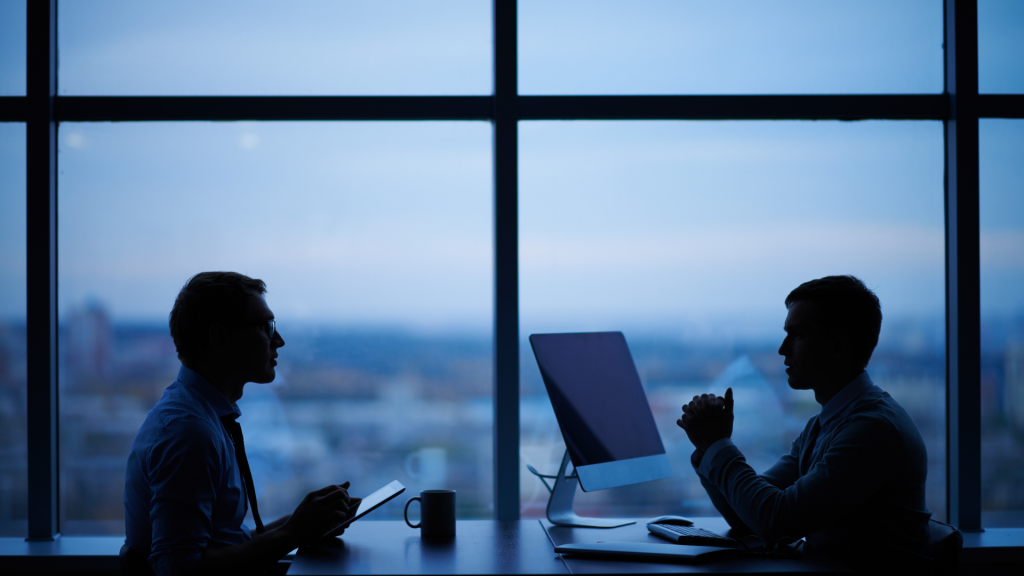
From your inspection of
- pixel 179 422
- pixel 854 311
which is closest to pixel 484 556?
pixel 179 422

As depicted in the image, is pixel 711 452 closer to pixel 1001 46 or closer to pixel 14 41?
pixel 1001 46

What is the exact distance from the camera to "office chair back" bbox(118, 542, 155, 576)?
157 cm

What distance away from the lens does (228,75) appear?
2824 millimetres

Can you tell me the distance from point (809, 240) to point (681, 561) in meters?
1.77

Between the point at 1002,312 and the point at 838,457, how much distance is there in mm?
1841

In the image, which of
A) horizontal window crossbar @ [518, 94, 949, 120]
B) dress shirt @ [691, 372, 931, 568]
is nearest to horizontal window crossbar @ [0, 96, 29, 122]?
horizontal window crossbar @ [518, 94, 949, 120]

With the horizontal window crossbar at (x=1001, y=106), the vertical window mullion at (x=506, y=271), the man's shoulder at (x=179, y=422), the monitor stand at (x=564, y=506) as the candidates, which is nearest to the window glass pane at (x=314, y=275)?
the vertical window mullion at (x=506, y=271)

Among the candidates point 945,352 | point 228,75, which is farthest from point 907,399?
point 228,75

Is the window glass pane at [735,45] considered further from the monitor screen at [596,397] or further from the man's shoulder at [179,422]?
the man's shoulder at [179,422]

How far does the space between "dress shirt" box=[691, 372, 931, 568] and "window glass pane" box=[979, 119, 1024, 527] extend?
157 cm

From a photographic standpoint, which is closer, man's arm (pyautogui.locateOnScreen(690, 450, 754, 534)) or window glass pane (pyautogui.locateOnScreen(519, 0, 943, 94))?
man's arm (pyautogui.locateOnScreen(690, 450, 754, 534))

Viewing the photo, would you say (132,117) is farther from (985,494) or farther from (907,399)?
(985,494)

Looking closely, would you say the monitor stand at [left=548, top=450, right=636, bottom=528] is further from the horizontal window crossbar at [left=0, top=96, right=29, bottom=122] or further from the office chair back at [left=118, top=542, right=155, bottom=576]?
the horizontal window crossbar at [left=0, top=96, right=29, bottom=122]

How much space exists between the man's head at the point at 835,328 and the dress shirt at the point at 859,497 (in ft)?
0.42
